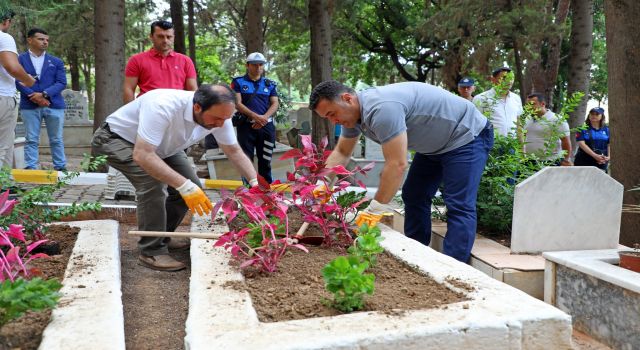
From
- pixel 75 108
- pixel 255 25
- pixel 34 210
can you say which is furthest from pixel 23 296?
pixel 75 108

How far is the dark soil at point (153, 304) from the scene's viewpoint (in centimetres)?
268

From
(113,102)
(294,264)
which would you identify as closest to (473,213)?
(294,264)

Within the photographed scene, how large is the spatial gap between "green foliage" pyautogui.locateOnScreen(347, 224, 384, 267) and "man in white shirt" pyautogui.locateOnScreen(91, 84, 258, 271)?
115 centimetres

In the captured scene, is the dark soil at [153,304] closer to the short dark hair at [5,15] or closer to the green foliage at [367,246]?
the green foliage at [367,246]

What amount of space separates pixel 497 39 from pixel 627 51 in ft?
22.9

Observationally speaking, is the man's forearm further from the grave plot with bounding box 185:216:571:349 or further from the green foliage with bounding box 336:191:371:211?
the grave plot with bounding box 185:216:571:349

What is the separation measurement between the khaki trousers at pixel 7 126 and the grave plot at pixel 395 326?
356 centimetres

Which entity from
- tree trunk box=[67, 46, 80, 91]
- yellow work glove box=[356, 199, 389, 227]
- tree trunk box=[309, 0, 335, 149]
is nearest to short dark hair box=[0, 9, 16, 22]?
yellow work glove box=[356, 199, 389, 227]

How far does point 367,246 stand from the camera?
2.77 metres

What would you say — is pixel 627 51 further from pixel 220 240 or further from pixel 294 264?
pixel 220 240

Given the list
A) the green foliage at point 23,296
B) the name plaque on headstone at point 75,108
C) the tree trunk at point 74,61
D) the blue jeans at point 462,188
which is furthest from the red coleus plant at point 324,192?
the tree trunk at point 74,61

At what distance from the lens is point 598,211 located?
4.02m

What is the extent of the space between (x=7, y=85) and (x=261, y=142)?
2.61 meters

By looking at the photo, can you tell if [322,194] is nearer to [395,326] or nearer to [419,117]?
[419,117]
